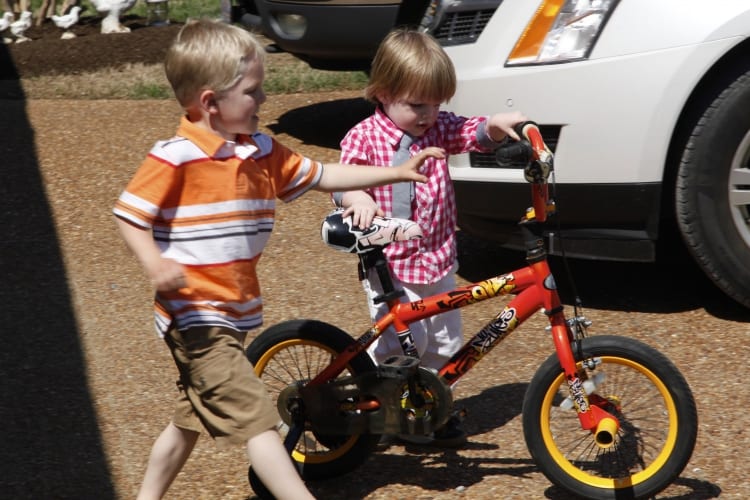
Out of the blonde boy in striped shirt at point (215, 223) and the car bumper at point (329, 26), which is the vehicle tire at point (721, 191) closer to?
the blonde boy in striped shirt at point (215, 223)

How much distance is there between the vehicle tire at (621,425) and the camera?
354 cm

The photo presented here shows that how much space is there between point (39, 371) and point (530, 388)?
2.12 metres

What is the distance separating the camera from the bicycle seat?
11.8 ft

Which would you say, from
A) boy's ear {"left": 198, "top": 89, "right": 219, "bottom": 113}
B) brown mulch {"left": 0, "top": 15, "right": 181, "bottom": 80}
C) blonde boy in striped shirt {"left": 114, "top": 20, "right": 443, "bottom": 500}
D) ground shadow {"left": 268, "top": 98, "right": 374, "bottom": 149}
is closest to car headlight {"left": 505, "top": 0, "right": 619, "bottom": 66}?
blonde boy in striped shirt {"left": 114, "top": 20, "right": 443, "bottom": 500}

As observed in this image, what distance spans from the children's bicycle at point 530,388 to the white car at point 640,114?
121cm

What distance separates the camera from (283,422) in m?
3.98

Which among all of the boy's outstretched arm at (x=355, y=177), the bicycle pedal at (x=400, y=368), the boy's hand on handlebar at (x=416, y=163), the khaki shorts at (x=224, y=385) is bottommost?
the bicycle pedal at (x=400, y=368)

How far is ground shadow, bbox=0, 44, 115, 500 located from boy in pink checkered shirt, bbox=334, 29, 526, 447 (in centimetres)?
110

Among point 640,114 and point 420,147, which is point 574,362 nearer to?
point 420,147

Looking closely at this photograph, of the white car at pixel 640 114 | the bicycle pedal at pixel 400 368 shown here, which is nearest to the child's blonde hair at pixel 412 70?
the bicycle pedal at pixel 400 368

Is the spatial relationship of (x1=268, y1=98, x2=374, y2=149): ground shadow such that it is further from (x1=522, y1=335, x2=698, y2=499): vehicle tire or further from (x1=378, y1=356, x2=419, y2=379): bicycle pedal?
(x1=522, y1=335, x2=698, y2=499): vehicle tire

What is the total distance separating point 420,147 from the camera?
3932 millimetres

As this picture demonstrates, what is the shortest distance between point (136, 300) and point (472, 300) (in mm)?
2337

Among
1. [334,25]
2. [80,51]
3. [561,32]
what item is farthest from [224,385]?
[80,51]
